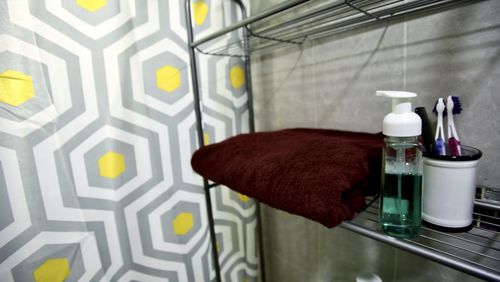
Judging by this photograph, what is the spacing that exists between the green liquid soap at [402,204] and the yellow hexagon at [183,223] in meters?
0.56

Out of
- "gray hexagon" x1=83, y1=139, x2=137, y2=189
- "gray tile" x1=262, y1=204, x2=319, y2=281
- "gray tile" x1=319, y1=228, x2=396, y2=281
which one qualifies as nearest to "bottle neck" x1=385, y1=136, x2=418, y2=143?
"gray tile" x1=319, y1=228, x2=396, y2=281

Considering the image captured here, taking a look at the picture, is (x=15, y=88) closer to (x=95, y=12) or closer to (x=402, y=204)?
(x=95, y=12)

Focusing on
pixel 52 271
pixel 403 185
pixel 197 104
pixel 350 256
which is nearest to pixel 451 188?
pixel 403 185

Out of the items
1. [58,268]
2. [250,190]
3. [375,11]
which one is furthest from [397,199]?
[58,268]

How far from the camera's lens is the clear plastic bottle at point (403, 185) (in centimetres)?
34

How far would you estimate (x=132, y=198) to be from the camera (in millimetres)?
661

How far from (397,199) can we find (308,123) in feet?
1.21

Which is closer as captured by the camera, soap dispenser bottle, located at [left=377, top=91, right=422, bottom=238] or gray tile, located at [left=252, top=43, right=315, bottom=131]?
soap dispenser bottle, located at [left=377, top=91, right=422, bottom=238]

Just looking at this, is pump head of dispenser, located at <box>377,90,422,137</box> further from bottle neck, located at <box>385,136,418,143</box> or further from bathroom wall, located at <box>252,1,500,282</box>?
bathroom wall, located at <box>252,1,500,282</box>

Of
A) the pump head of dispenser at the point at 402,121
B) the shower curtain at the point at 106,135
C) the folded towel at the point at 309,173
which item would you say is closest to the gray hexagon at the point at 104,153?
the shower curtain at the point at 106,135

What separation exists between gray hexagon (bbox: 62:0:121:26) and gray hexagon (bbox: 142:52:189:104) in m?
0.12

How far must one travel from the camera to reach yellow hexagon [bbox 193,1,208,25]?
71cm

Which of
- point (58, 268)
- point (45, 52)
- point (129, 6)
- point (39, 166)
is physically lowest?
point (58, 268)

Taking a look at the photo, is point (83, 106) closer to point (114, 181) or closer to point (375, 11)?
point (114, 181)
